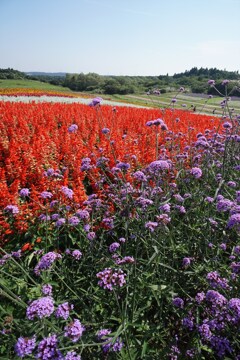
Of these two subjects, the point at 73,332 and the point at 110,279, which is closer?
the point at 73,332

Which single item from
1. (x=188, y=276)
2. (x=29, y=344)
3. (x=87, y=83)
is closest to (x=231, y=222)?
(x=188, y=276)

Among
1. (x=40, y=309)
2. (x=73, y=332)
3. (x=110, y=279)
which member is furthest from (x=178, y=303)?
(x=40, y=309)

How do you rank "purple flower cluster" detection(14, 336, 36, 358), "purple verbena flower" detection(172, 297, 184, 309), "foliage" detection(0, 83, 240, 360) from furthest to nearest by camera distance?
1. "purple verbena flower" detection(172, 297, 184, 309)
2. "foliage" detection(0, 83, 240, 360)
3. "purple flower cluster" detection(14, 336, 36, 358)

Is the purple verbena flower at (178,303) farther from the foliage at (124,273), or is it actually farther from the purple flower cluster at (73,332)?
the purple flower cluster at (73,332)

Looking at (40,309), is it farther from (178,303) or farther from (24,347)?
(178,303)

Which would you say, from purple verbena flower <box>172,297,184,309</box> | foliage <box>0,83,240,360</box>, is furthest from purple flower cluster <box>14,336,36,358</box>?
purple verbena flower <box>172,297,184,309</box>

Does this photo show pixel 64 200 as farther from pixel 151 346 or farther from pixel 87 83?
pixel 87 83

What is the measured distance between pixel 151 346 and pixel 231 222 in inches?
58.2

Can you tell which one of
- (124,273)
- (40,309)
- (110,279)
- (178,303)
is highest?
(40,309)

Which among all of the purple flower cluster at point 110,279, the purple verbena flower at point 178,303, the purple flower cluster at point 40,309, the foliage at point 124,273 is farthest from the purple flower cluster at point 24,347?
the purple verbena flower at point 178,303

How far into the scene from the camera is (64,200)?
4074 mm

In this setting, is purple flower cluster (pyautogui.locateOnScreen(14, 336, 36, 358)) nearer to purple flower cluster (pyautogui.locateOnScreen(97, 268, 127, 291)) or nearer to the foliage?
the foliage

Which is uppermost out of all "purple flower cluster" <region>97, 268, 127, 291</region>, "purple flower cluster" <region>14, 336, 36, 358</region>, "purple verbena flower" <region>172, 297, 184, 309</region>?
"purple flower cluster" <region>14, 336, 36, 358</region>

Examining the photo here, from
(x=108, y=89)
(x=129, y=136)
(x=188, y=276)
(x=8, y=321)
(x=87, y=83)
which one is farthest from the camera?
(x=87, y=83)
